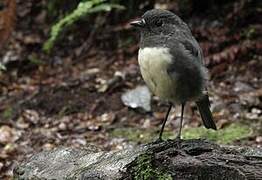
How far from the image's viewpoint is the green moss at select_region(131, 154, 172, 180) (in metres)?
3.52

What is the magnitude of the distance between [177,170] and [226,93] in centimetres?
383

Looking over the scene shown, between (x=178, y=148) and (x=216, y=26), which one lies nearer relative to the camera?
(x=178, y=148)

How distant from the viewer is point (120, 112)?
711cm

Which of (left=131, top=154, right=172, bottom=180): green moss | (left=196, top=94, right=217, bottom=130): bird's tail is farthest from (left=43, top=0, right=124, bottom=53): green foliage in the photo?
(left=131, top=154, right=172, bottom=180): green moss

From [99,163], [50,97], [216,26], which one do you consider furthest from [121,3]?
[99,163]

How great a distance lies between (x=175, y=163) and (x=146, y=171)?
0.19 meters

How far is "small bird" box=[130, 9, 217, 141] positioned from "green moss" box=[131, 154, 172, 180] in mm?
591

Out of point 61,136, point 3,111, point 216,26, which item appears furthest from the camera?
point 216,26

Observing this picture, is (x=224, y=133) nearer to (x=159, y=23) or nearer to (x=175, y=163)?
(x=159, y=23)

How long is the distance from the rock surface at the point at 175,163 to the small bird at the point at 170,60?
15.9 inches

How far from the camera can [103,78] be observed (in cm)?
797

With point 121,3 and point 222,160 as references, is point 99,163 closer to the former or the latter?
point 222,160

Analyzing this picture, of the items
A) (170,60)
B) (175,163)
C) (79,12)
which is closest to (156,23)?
(170,60)

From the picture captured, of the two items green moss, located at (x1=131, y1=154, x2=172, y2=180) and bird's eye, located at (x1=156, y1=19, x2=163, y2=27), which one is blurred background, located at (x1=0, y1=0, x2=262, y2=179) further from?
green moss, located at (x1=131, y1=154, x2=172, y2=180)
